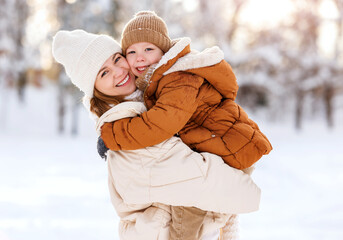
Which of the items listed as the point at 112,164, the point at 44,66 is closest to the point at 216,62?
the point at 112,164

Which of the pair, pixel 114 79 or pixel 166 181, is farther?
pixel 114 79

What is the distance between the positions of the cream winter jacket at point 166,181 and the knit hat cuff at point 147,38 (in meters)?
0.43

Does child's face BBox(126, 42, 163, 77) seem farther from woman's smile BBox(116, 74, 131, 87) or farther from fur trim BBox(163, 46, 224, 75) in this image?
fur trim BBox(163, 46, 224, 75)

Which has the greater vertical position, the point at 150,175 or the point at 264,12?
the point at 264,12

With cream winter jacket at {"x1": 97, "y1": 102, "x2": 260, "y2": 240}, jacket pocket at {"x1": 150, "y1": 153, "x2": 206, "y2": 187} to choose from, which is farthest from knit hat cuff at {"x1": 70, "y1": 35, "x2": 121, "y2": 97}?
jacket pocket at {"x1": 150, "y1": 153, "x2": 206, "y2": 187}

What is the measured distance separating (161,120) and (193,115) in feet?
0.93

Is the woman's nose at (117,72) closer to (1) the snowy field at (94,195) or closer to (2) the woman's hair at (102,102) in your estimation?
(2) the woman's hair at (102,102)

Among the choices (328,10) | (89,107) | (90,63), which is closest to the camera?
(90,63)

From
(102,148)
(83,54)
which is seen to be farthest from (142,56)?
(102,148)

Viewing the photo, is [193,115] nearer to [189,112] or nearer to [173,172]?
[189,112]

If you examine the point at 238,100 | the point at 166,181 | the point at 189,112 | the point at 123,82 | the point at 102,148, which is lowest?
the point at 166,181

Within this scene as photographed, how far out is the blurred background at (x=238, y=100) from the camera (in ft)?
15.3

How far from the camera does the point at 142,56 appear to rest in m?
2.15

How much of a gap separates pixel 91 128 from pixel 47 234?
14609 millimetres
